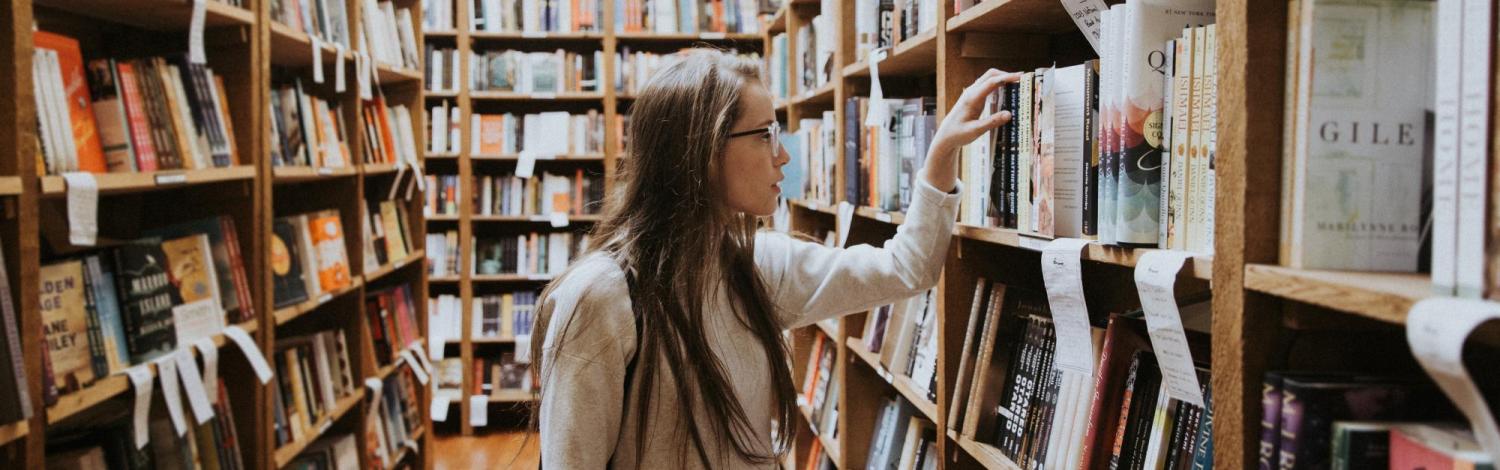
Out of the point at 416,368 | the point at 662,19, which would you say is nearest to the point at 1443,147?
the point at 416,368

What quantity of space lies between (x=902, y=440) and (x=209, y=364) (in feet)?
4.76

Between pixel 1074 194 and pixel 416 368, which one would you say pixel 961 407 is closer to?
pixel 1074 194

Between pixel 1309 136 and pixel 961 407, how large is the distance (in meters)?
0.92

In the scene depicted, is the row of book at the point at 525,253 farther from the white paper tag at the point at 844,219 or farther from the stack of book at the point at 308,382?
the white paper tag at the point at 844,219

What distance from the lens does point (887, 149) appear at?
1987mm

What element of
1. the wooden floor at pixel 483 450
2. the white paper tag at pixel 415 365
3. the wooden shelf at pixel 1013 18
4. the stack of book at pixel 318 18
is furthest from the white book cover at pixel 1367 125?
the wooden floor at pixel 483 450

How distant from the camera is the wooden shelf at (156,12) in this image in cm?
184

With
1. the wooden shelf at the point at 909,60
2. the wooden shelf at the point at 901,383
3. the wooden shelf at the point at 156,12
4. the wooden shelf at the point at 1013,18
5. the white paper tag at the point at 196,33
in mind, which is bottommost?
the wooden shelf at the point at 901,383

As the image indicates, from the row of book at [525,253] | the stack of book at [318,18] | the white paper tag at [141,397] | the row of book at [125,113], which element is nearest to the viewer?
the row of book at [125,113]

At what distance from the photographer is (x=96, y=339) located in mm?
1634

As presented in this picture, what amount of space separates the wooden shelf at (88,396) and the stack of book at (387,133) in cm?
142

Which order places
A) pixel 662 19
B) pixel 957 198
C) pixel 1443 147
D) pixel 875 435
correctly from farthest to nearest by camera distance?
pixel 662 19 < pixel 875 435 < pixel 957 198 < pixel 1443 147

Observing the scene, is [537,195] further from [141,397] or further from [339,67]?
[141,397]

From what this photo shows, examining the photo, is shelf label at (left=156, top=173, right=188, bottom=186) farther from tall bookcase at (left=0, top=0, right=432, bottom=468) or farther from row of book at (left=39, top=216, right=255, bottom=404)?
row of book at (left=39, top=216, right=255, bottom=404)
